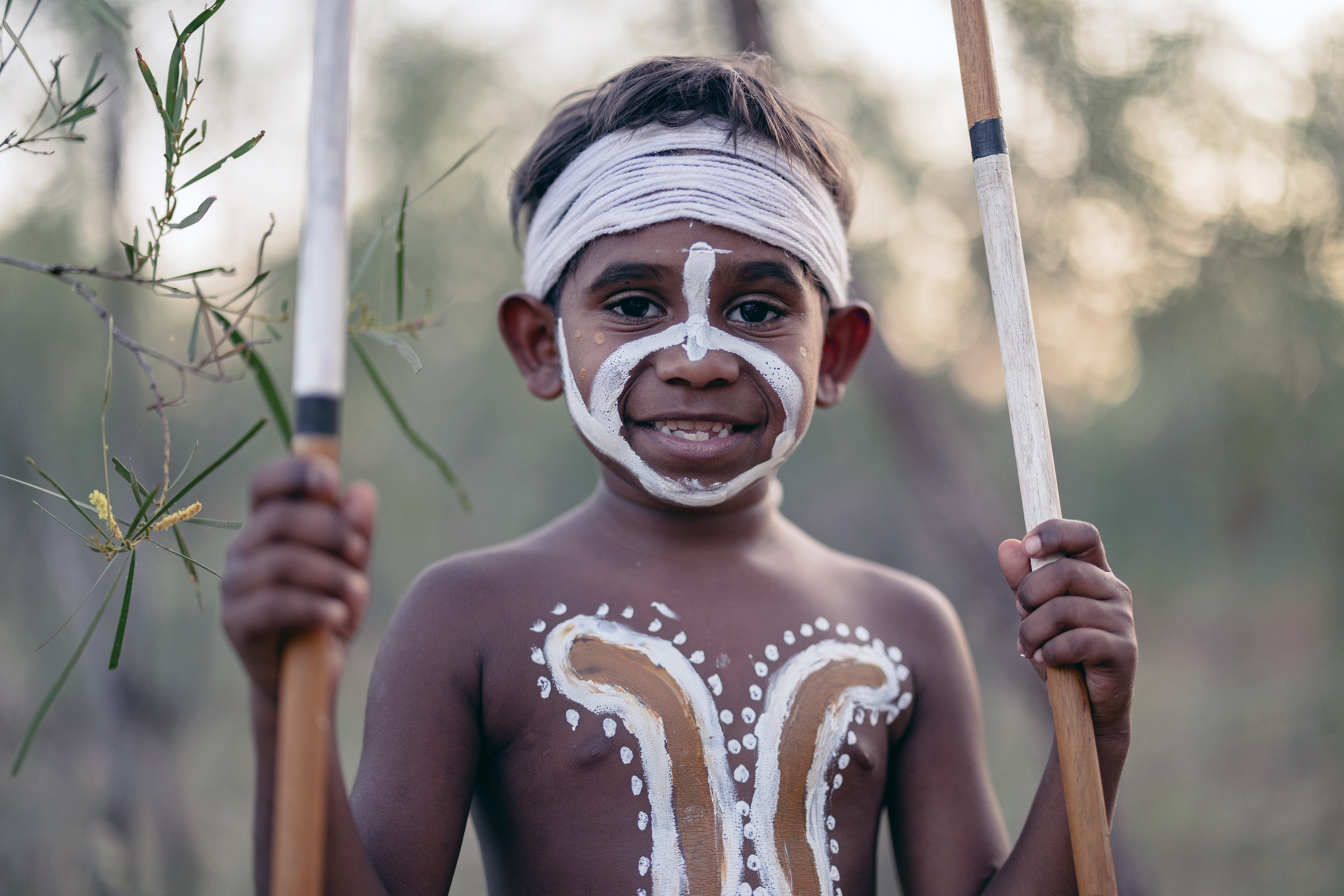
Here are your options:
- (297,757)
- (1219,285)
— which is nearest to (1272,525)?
(1219,285)

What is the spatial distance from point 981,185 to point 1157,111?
3.85 metres

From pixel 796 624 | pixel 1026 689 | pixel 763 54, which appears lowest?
pixel 796 624

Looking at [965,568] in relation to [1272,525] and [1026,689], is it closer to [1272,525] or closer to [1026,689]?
[1026,689]

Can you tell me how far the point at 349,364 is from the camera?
9.83 metres

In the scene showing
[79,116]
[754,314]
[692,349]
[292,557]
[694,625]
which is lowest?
[292,557]

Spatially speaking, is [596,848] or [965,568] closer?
[596,848]

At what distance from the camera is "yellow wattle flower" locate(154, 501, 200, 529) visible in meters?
1.64

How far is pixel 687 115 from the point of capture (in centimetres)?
206

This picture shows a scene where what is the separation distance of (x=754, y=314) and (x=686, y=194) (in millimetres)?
267

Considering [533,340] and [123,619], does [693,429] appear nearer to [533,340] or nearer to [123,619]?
[533,340]

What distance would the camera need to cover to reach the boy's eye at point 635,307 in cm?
200

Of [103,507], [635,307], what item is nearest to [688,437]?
[635,307]

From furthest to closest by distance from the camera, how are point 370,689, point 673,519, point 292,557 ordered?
point 673,519 < point 370,689 < point 292,557

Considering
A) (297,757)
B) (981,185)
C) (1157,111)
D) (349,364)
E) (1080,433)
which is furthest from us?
(349,364)
